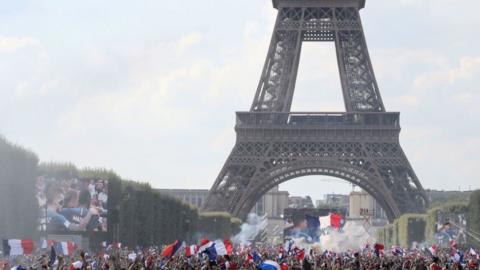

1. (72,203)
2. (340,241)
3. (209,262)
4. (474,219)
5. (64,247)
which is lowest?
(209,262)

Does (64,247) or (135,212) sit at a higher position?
(135,212)

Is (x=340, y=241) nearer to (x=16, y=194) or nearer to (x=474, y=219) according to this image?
(x=474, y=219)

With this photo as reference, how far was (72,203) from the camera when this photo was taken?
196 feet

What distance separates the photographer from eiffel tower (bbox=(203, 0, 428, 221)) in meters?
85.6

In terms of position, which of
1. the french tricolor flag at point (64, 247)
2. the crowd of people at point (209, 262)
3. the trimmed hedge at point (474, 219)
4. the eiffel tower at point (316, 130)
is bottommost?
the crowd of people at point (209, 262)

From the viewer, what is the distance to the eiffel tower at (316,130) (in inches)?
3369

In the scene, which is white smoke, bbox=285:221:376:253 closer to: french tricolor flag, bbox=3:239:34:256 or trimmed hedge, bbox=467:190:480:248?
trimmed hedge, bbox=467:190:480:248

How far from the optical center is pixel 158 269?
101 ft

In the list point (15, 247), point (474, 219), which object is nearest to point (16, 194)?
point (15, 247)

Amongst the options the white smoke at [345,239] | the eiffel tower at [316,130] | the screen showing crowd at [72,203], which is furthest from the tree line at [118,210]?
the white smoke at [345,239]

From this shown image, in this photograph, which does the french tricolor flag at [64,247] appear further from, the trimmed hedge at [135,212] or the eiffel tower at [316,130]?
the eiffel tower at [316,130]

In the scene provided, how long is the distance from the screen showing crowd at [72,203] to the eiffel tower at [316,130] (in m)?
25.2

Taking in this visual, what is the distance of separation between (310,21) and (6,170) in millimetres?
41115

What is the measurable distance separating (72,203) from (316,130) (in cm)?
3154
